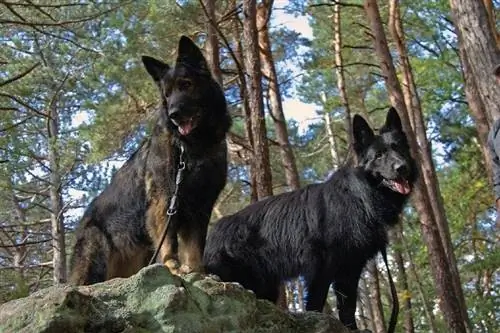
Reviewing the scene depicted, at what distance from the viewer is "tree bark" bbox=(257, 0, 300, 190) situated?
12945mm

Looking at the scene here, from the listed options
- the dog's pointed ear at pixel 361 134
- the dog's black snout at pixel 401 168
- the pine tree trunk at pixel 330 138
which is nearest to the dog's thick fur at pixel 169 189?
the dog's pointed ear at pixel 361 134

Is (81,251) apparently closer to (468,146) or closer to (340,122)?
(468,146)

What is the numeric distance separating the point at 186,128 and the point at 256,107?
15.5 ft

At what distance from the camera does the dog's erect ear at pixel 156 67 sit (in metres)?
5.20

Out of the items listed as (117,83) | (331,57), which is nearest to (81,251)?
(117,83)

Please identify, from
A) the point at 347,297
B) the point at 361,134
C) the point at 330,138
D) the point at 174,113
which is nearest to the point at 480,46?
the point at 361,134

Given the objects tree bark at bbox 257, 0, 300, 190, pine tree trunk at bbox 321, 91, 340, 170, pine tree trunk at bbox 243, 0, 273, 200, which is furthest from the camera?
pine tree trunk at bbox 321, 91, 340, 170

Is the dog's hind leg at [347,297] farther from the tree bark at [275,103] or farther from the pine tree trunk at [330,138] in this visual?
the pine tree trunk at [330,138]

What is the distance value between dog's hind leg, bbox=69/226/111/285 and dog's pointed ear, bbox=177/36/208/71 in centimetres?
168

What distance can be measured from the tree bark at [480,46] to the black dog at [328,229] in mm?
2150

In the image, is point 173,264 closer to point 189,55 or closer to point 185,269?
point 185,269

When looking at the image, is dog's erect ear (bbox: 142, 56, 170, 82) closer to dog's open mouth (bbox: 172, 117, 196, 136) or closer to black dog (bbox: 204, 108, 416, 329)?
dog's open mouth (bbox: 172, 117, 196, 136)

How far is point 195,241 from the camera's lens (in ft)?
16.1

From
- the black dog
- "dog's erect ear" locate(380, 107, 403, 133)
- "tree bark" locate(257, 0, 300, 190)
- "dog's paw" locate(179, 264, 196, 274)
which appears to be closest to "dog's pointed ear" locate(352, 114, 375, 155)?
the black dog
